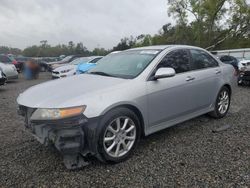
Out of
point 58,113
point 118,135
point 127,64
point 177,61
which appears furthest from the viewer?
point 177,61

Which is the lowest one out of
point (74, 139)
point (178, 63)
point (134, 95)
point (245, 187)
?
point (245, 187)

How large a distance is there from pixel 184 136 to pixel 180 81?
0.96 m

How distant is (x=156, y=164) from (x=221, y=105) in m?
2.65

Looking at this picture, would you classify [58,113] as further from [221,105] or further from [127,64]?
[221,105]

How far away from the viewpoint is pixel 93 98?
118 inches

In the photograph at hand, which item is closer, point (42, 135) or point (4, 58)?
point (42, 135)

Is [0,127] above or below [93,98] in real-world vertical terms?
below

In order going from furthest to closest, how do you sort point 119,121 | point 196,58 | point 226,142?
point 196,58
point 226,142
point 119,121

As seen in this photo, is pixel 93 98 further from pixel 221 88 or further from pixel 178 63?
pixel 221 88

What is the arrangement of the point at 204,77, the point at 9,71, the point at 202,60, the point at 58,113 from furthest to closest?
the point at 9,71 < the point at 202,60 < the point at 204,77 < the point at 58,113

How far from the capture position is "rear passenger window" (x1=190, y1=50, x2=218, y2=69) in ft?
15.0

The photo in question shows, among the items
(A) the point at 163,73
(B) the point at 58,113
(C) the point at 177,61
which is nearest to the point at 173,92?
(A) the point at 163,73

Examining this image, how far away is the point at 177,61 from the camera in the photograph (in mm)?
4211

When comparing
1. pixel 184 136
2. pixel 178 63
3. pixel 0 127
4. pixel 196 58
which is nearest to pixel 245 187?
pixel 184 136
